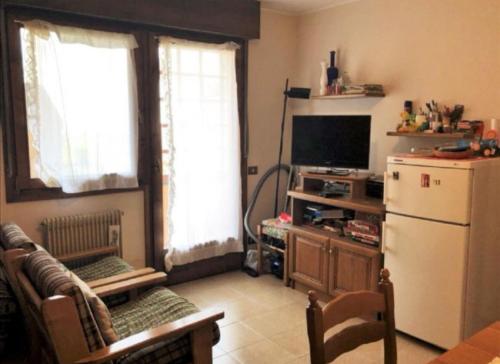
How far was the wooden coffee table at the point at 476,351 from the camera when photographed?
1.36 m

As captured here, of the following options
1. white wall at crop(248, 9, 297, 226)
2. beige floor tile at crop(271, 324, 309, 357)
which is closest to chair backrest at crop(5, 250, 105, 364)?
beige floor tile at crop(271, 324, 309, 357)

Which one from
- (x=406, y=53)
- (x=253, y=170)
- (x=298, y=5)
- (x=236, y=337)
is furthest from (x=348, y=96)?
(x=236, y=337)

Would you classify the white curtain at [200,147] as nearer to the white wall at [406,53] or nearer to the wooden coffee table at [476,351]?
the white wall at [406,53]

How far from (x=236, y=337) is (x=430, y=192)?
1.65 m

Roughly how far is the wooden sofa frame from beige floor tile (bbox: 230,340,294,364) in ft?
2.49

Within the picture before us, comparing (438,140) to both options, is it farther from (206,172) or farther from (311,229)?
(206,172)

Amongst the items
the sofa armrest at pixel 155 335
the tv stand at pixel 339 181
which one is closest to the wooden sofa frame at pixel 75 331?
the sofa armrest at pixel 155 335

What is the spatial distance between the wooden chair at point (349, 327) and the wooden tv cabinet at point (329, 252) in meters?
1.57

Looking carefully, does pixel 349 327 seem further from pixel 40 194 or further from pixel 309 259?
pixel 40 194

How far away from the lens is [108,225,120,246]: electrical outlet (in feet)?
11.7

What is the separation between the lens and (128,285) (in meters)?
2.66

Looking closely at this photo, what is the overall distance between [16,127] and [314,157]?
2394 millimetres

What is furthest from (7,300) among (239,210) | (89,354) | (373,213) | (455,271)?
(455,271)

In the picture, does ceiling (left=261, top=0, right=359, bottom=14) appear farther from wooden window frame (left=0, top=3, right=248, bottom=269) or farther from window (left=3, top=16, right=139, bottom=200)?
window (left=3, top=16, right=139, bottom=200)
